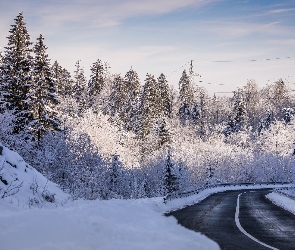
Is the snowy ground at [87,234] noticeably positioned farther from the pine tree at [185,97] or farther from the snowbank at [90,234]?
the pine tree at [185,97]

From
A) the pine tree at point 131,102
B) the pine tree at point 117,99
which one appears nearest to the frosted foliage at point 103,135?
the pine tree at point 131,102

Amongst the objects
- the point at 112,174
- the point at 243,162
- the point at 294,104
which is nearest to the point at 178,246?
the point at 112,174

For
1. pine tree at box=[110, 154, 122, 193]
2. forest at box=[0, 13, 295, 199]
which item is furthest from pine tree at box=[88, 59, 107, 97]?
pine tree at box=[110, 154, 122, 193]

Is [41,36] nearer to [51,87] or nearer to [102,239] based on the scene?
[51,87]

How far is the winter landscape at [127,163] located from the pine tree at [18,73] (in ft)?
0.32

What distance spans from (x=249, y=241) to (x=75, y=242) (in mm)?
8736

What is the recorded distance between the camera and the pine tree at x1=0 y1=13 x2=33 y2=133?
1350 inches

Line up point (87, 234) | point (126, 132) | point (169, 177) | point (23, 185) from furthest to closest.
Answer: point (126, 132) < point (169, 177) < point (23, 185) < point (87, 234)

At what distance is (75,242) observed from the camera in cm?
251

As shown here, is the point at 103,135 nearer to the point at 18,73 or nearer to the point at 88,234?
the point at 18,73

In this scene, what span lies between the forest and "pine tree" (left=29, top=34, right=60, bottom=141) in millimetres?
100

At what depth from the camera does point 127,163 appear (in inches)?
2569

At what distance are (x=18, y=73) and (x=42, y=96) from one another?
123 inches

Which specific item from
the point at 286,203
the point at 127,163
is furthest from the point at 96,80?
the point at 286,203
